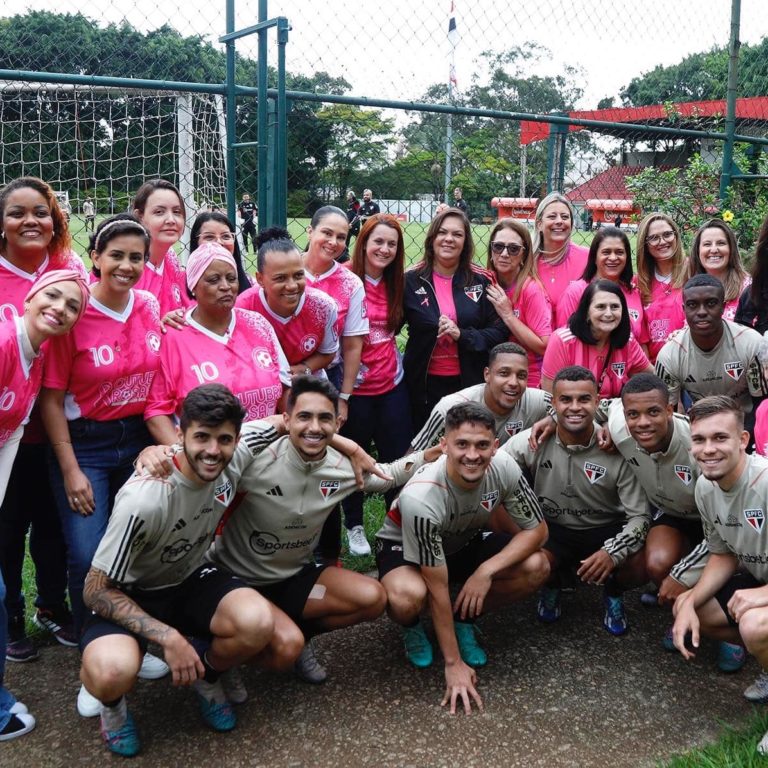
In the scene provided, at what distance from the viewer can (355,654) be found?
3.57 m

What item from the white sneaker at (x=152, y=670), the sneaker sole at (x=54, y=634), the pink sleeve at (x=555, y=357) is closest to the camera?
the white sneaker at (x=152, y=670)

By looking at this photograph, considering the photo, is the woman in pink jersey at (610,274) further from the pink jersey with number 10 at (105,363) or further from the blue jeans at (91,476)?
the blue jeans at (91,476)

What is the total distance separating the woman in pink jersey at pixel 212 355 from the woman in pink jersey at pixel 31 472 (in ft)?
1.51

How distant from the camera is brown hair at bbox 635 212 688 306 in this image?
15.3 ft

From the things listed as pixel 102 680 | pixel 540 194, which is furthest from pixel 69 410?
pixel 540 194

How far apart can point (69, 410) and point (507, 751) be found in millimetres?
2009

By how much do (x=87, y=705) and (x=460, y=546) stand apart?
162 centimetres

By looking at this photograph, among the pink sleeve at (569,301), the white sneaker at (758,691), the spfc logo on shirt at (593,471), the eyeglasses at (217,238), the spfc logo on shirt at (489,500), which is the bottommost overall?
the white sneaker at (758,691)

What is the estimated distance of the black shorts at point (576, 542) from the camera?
12.8ft

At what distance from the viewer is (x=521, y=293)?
14.8ft

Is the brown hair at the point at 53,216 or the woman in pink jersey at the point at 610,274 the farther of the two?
the woman in pink jersey at the point at 610,274

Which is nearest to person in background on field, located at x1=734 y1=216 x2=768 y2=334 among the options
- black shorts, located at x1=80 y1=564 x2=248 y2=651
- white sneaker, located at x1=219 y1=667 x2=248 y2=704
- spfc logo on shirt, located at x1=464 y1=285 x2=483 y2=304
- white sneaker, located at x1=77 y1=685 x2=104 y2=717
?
spfc logo on shirt, located at x1=464 y1=285 x2=483 y2=304

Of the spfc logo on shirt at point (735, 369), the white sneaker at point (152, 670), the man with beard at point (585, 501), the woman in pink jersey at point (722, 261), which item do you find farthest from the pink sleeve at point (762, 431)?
the white sneaker at point (152, 670)

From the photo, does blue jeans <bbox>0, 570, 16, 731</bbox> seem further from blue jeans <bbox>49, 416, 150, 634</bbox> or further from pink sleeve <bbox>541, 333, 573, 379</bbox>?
pink sleeve <bbox>541, 333, 573, 379</bbox>
